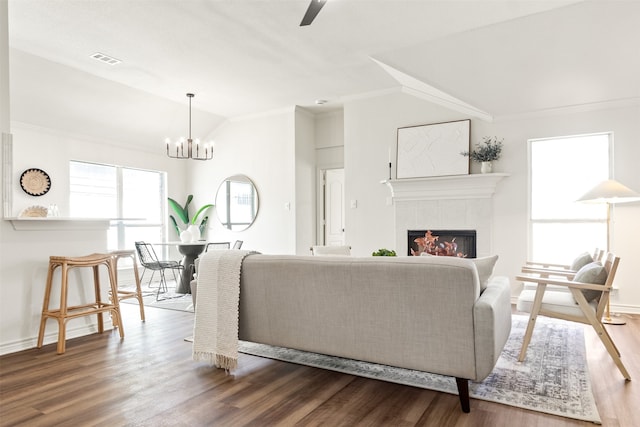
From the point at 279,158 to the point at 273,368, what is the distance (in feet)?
15.1

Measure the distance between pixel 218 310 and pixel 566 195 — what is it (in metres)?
4.27

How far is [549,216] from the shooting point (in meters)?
4.89

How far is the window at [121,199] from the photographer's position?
246 inches

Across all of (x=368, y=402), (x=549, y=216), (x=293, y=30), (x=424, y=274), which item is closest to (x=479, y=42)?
(x=293, y=30)

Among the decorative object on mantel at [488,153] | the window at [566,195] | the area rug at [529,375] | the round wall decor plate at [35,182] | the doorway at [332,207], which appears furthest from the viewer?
the doorway at [332,207]

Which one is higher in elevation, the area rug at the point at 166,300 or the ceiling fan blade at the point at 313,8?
the ceiling fan blade at the point at 313,8

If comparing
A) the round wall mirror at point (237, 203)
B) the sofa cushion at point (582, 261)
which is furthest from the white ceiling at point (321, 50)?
the sofa cushion at point (582, 261)

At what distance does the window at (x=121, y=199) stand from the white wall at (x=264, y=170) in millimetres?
927

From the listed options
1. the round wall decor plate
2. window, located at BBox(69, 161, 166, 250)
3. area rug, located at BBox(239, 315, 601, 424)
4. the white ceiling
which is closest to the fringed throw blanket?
area rug, located at BBox(239, 315, 601, 424)

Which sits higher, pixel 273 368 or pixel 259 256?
pixel 259 256

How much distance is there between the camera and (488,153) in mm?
5008

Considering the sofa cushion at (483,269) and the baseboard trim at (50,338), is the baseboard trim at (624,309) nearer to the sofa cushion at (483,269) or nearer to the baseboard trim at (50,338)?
the sofa cushion at (483,269)

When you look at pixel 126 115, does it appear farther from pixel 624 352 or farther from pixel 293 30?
pixel 624 352

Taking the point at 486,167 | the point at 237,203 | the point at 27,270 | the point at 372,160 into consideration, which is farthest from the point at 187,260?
the point at 486,167
